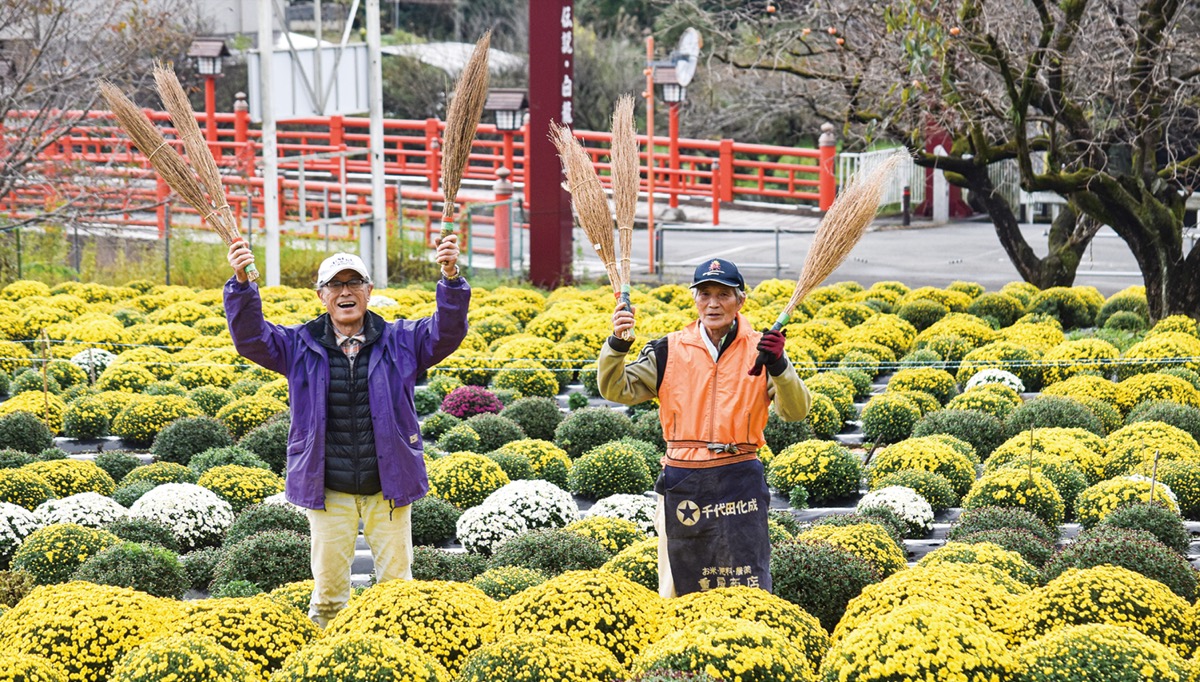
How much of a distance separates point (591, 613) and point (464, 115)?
2.13m

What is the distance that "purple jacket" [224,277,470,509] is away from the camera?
5723 millimetres

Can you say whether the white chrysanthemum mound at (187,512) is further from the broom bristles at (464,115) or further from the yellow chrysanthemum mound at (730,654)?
the yellow chrysanthemum mound at (730,654)

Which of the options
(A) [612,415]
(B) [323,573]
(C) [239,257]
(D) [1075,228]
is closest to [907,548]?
(A) [612,415]

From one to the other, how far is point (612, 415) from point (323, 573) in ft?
14.8

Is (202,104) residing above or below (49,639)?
above

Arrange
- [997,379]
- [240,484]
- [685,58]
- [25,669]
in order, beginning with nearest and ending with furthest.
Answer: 1. [25,669]
2. [240,484]
3. [997,379]
4. [685,58]

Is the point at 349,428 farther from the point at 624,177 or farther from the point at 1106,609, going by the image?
the point at 1106,609

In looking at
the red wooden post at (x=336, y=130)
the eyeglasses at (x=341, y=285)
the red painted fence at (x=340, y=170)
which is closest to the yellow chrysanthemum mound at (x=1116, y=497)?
the eyeglasses at (x=341, y=285)

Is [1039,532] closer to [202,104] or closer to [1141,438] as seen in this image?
[1141,438]

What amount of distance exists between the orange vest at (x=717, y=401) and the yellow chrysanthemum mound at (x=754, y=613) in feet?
1.60

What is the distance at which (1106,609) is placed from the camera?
5504 mm

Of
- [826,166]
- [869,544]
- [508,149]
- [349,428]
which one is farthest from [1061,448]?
[826,166]

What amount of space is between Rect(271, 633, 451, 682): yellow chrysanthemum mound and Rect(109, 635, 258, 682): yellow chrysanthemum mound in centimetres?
17

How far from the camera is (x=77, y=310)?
14641 millimetres
